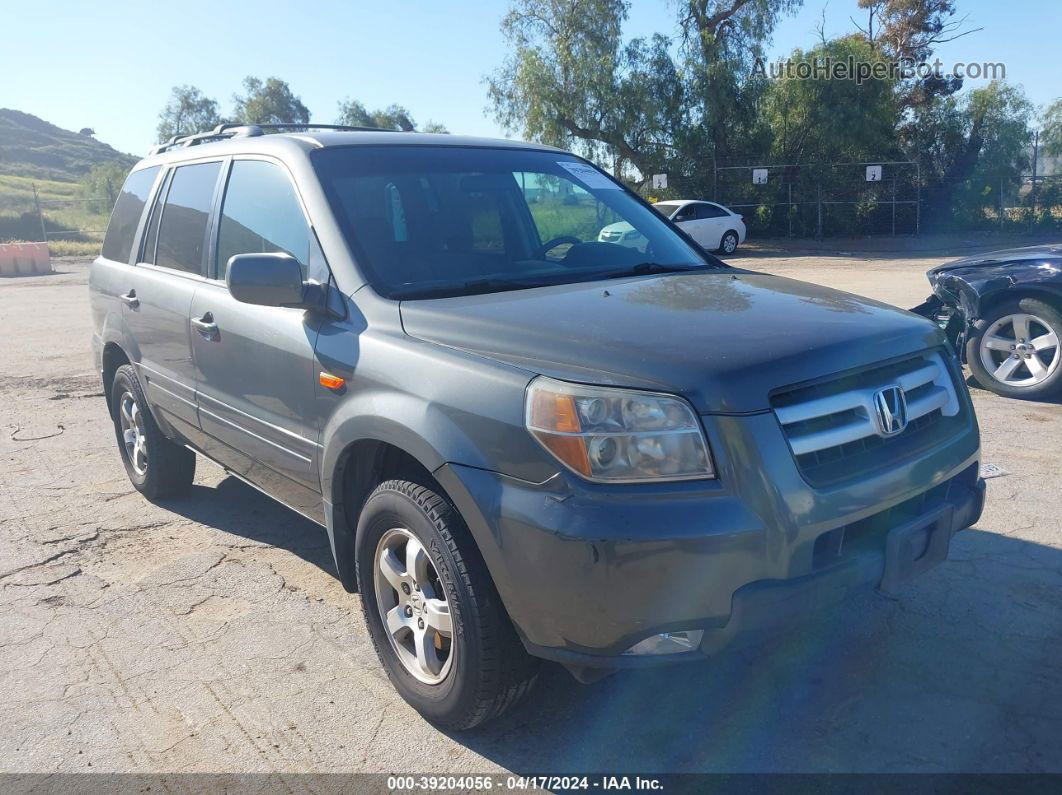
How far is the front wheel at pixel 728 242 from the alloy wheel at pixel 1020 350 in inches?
705

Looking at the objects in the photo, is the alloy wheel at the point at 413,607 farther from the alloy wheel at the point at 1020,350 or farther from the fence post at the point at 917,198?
the fence post at the point at 917,198

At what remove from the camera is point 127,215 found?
5441mm

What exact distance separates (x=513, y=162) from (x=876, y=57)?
2881 cm

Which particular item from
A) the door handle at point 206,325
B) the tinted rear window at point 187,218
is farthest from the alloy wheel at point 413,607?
the tinted rear window at point 187,218

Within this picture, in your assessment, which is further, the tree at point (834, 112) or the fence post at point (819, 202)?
→ the fence post at point (819, 202)

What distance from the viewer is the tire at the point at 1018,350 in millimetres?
6500

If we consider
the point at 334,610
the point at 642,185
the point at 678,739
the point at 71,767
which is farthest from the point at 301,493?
the point at 642,185

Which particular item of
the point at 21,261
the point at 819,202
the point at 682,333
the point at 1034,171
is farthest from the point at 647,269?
the point at 1034,171

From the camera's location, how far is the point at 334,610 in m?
3.94

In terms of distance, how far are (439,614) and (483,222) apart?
1.74 metres

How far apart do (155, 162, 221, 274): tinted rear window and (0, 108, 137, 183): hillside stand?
103407mm

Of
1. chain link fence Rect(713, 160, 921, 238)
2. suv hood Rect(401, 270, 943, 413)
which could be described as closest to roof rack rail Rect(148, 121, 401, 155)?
suv hood Rect(401, 270, 943, 413)

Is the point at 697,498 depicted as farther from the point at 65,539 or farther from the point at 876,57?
the point at 876,57

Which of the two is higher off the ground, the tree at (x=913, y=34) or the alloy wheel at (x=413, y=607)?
the tree at (x=913, y=34)
